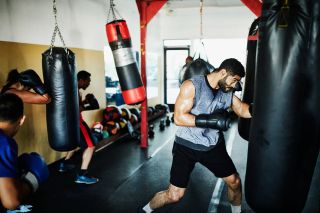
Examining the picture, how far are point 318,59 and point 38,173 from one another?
1.66m

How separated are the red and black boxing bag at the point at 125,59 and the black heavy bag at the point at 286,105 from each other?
1.93 meters

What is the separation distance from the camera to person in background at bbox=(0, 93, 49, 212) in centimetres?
142

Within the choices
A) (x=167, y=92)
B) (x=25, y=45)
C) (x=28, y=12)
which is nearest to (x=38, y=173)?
(x=25, y=45)

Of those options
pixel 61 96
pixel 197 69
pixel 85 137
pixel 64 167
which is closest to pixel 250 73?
pixel 197 69

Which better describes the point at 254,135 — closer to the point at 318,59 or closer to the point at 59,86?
the point at 318,59

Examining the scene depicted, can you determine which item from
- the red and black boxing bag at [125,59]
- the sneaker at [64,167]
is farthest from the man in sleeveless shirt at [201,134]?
the sneaker at [64,167]

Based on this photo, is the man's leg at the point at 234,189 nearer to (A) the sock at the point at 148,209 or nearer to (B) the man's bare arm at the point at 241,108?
(B) the man's bare arm at the point at 241,108

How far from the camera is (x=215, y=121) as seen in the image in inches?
80.4

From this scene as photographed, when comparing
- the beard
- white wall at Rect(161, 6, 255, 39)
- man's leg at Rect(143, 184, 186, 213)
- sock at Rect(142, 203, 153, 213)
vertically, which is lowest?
sock at Rect(142, 203, 153, 213)

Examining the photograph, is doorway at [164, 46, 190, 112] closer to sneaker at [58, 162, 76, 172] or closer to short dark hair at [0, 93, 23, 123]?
sneaker at [58, 162, 76, 172]

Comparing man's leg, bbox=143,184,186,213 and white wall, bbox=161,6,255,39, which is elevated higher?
white wall, bbox=161,6,255,39

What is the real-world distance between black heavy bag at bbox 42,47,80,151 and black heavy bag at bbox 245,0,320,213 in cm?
186

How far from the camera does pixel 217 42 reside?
8266 millimetres

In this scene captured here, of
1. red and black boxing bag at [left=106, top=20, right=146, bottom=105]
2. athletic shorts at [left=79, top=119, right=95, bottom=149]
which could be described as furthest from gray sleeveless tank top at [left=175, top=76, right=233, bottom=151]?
athletic shorts at [left=79, top=119, right=95, bottom=149]
